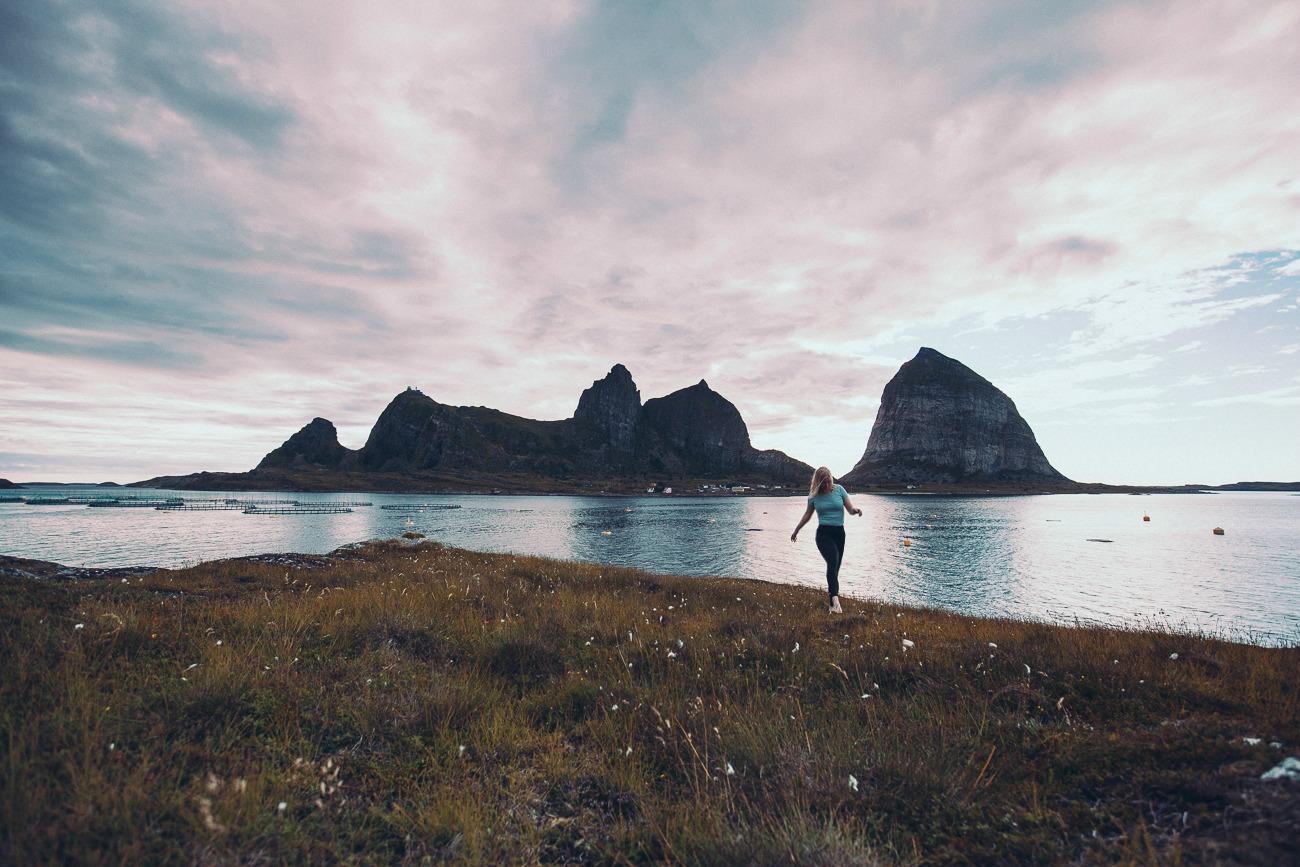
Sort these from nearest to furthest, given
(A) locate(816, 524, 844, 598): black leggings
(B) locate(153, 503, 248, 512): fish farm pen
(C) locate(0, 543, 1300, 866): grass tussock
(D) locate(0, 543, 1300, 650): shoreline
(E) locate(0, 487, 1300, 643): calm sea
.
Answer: (C) locate(0, 543, 1300, 866): grass tussock
(D) locate(0, 543, 1300, 650): shoreline
(A) locate(816, 524, 844, 598): black leggings
(E) locate(0, 487, 1300, 643): calm sea
(B) locate(153, 503, 248, 512): fish farm pen

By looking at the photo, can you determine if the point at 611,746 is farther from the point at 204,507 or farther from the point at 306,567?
the point at 204,507

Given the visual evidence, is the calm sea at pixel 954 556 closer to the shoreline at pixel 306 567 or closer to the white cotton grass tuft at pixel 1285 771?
the shoreline at pixel 306 567

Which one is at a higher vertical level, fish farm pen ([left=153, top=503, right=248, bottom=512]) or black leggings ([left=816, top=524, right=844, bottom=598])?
black leggings ([left=816, top=524, right=844, bottom=598])

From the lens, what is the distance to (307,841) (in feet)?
10.4

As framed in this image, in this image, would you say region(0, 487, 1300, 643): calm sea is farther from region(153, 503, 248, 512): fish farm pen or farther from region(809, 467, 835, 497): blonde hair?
region(153, 503, 248, 512): fish farm pen

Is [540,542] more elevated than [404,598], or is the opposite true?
[404,598]

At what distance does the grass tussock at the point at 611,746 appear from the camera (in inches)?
124

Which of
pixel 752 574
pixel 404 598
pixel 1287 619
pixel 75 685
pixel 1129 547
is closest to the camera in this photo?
pixel 75 685

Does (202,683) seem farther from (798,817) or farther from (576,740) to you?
(798,817)

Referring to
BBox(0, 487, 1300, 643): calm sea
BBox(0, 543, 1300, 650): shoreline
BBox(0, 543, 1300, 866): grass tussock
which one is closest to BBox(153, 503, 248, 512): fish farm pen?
BBox(0, 487, 1300, 643): calm sea

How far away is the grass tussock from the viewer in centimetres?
316

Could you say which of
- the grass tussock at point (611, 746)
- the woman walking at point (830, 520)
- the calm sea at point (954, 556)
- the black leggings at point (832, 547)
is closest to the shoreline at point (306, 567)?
the calm sea at point (954, 556)

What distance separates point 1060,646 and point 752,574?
26769 millimetres

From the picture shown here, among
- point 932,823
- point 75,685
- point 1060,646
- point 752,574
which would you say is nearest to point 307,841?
point 75,685
